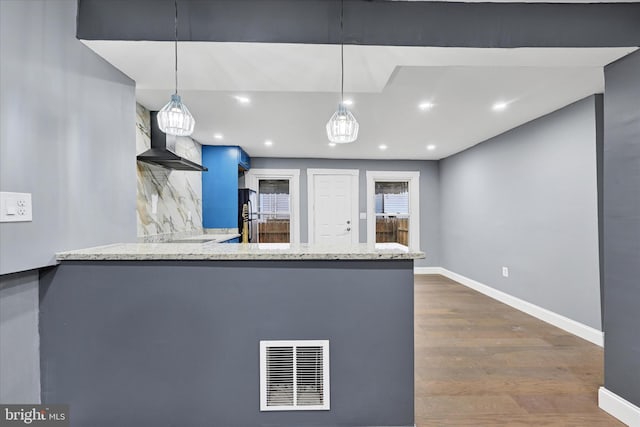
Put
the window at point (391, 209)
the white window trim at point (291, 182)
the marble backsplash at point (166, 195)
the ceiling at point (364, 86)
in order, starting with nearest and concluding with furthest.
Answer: the ceiling at point (364, 86)
the marble backsplash at point (166, 195)
the white window trim at point (291, 182)
the window at point (391, 209)

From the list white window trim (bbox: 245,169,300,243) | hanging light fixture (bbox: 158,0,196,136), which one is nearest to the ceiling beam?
hanging light fixture (bbox: 158,0,196,136)

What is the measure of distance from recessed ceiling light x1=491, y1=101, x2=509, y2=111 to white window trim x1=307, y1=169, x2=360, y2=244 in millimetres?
3290

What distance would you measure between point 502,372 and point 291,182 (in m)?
4.77

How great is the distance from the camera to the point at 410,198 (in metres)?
6.68

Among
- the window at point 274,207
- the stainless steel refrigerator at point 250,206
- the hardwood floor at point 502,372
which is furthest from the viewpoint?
the window at point 274,207

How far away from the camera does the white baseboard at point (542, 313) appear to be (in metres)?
3.10

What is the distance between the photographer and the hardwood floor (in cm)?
199

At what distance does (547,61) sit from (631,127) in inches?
23.7

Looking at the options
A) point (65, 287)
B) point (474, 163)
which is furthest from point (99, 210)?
point (474, 163)

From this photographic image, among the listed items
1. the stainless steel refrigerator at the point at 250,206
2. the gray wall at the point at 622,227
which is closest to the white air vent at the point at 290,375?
the gray wall at the point at 622,227

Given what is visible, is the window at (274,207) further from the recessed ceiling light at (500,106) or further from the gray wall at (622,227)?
the gray wall at (622,227)

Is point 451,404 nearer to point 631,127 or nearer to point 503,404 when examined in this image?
point 503,404

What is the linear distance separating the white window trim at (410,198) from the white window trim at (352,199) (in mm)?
247

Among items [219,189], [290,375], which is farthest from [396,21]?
[219,189]
